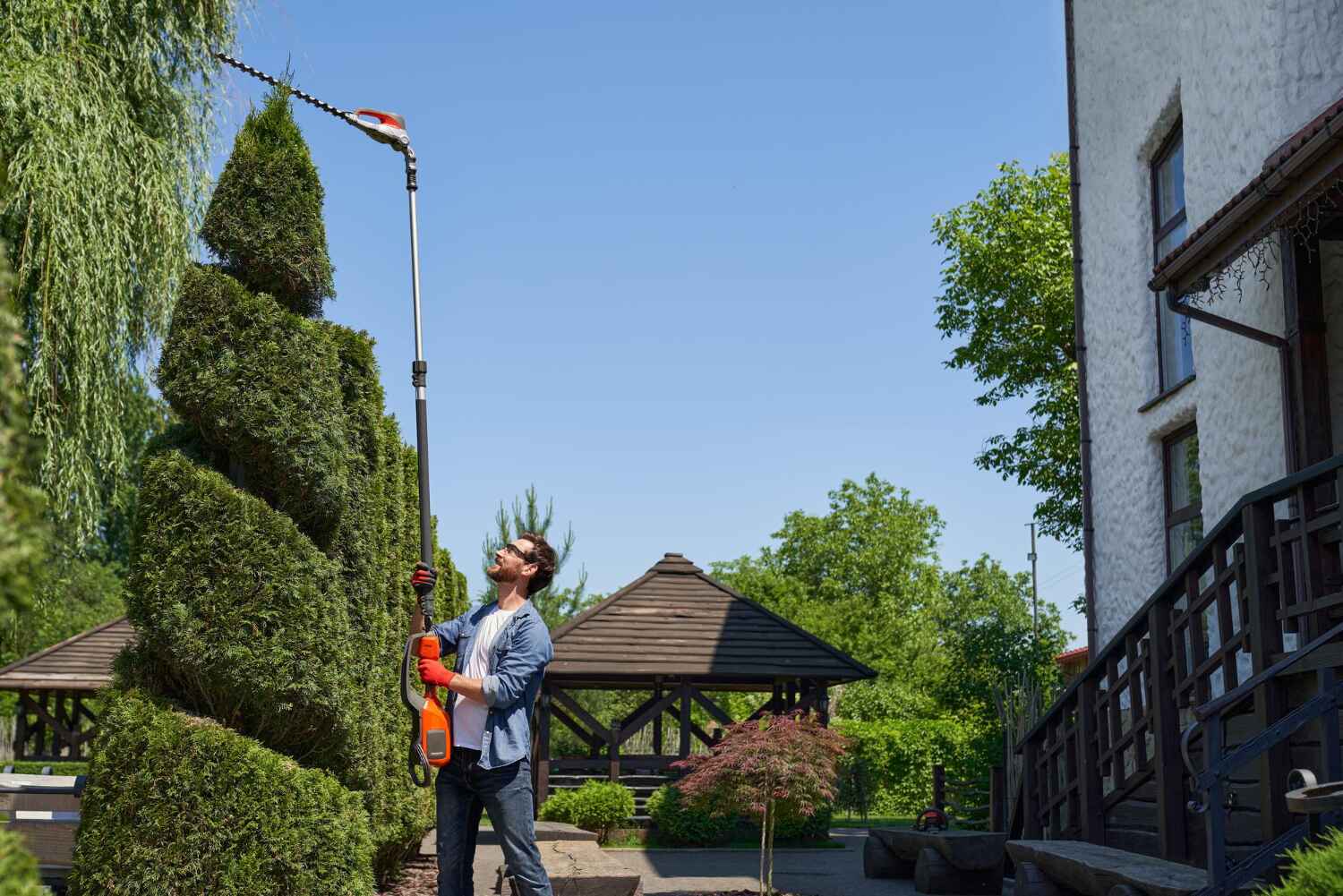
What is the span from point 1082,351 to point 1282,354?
17.0ft

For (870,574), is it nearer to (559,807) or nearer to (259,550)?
(559,807)

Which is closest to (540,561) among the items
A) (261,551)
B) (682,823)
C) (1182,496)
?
(261,551)

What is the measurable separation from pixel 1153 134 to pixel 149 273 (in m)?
9.95

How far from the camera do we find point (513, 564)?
6262 millimetres

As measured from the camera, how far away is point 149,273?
12.8 metres

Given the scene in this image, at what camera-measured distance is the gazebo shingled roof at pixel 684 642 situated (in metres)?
19.9

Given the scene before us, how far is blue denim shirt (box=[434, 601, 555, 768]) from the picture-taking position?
231 inches

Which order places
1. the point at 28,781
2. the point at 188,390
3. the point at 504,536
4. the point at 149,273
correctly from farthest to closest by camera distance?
the point at 504,536 < the point at 149,273 < the point at 28,781 < the point at 188,390

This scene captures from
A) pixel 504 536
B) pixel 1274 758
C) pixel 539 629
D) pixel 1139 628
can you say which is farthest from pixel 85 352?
pixel 504 536

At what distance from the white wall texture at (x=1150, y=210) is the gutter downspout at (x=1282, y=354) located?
0.65 ft

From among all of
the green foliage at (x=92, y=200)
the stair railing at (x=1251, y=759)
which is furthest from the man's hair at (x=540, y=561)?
the green foliage at (x=92, y=200)

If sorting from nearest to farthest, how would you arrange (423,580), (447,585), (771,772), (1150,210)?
1. (423,580)
2. (771,772)
3. (1150,210)
4. (447,585)

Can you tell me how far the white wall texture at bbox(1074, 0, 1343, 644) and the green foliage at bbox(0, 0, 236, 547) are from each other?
952cm

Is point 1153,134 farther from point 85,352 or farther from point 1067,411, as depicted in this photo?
point 1067,411
